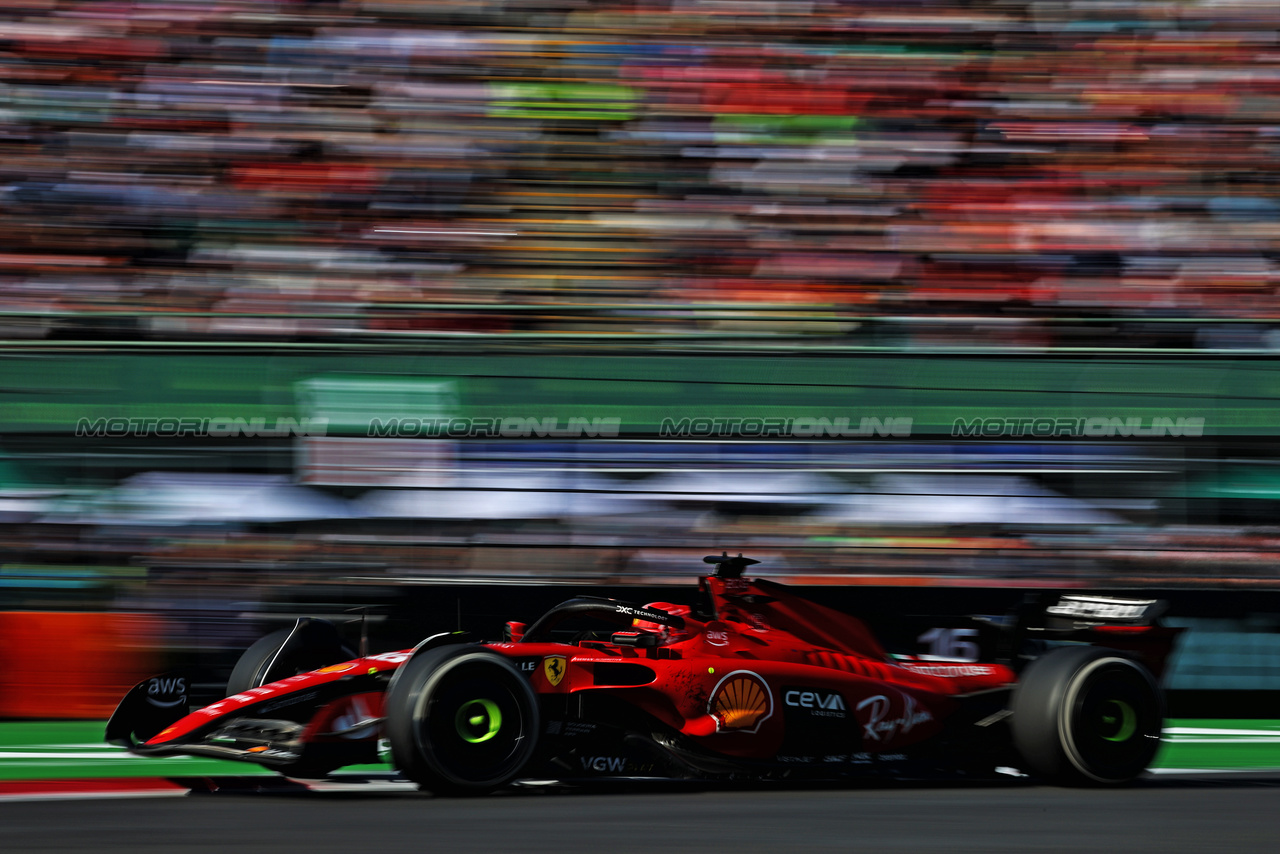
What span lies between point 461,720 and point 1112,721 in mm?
2450

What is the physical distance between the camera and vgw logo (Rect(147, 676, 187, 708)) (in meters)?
5.23

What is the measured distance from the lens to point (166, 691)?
17.3 ft

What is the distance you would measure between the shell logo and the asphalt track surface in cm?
24

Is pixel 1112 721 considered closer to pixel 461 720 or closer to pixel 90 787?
pixel 461 720

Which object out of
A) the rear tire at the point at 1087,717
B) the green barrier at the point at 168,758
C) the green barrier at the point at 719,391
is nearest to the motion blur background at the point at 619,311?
the green barrier at the point at 719,391

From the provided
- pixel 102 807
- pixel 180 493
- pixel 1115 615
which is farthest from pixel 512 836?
pixel 180 493

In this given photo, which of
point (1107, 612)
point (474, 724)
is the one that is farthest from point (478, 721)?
point (1107, 612)

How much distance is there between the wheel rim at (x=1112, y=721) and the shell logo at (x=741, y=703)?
1134 millimetres

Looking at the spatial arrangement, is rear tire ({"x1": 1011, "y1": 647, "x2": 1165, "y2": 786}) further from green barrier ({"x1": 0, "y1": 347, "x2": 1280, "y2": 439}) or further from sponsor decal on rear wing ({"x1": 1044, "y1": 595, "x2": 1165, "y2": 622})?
green barrier ({"x1": 0, "y1": 347, "x2": 1280, "y2": 439})

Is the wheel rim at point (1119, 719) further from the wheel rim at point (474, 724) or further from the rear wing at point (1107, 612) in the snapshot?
the wheel rim at point (474, 724)

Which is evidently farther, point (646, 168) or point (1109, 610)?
point (646, 168)

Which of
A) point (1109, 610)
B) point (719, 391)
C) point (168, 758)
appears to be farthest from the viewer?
point (719, 391)

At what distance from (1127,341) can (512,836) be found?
6040 mm

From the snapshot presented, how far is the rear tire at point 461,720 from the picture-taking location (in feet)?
15.2
